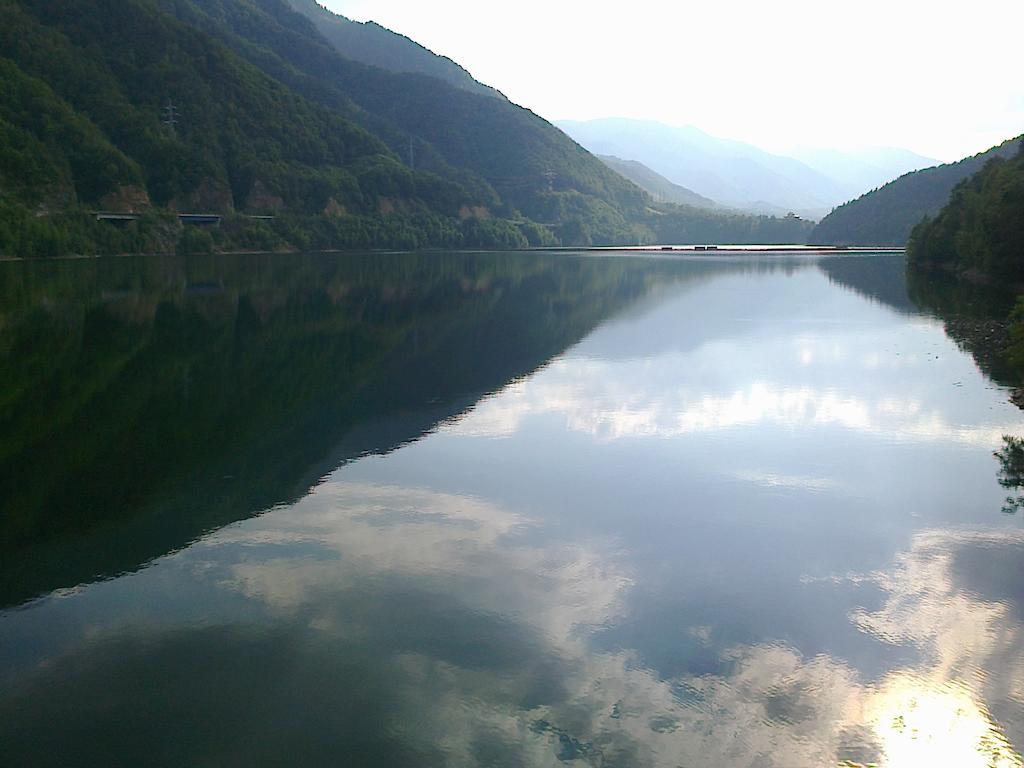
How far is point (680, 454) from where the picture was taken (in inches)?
848

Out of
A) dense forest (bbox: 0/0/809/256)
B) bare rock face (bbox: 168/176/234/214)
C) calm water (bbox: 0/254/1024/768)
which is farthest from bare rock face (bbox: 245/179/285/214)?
calm water (bbox: 0/254/1024/768)

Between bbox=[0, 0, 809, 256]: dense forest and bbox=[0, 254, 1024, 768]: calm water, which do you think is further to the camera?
bbox=[0, 0, 809, 256]: dense forest

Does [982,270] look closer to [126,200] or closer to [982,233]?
[982,233]

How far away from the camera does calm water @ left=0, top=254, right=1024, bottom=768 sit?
31.8 feet

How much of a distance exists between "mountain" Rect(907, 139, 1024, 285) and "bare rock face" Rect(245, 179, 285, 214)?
125030 mm

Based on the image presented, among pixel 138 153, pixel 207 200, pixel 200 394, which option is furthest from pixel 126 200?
pixel 200 394

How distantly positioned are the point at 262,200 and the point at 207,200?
46.4 feet

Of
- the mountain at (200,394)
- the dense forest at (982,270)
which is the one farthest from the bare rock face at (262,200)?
the dense forest at (982,270)

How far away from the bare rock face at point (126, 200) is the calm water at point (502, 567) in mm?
122443

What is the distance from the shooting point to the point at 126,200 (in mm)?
145750

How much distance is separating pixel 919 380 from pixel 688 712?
87.6 ft

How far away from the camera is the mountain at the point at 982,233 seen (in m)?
69.9

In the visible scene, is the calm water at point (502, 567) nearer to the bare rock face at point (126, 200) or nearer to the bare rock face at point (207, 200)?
the bare rock face at point (126, 200)

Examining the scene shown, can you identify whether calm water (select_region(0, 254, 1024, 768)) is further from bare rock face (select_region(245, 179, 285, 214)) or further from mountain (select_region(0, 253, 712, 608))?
bare rock face (select_region(245, 179, 285, 214))
